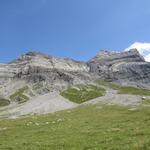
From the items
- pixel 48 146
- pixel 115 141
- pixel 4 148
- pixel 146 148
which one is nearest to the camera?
pixel 146 148

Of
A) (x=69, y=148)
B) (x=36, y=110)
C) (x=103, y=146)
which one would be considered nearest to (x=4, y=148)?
(x=69, y=148)

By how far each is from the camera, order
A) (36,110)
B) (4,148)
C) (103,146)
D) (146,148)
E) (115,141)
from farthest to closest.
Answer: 1. (36,110)
2. (4,148)
3. (115,141)
4. (103,146)
5. (146,148)

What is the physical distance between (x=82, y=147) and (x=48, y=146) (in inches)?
188

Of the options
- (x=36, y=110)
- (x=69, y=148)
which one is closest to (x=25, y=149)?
(x=69, y=148)

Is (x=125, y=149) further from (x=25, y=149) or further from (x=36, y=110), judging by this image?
(x=36, y=110)

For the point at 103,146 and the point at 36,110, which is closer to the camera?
the point at 103,146

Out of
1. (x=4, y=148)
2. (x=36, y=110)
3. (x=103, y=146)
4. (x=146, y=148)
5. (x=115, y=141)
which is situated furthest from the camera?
(x=36, y=110)

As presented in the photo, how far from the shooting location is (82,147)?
27734 mm

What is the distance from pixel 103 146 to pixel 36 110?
568 feet

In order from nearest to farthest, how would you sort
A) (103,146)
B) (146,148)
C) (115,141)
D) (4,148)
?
(146,148)
(103,146)
(115,141)
(4,148)

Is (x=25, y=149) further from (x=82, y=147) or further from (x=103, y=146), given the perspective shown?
(x=103, y=146)

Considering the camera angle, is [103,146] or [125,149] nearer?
[125,149]

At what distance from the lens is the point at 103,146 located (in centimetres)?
2684

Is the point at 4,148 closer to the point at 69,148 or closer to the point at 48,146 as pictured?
the point at 48,146
